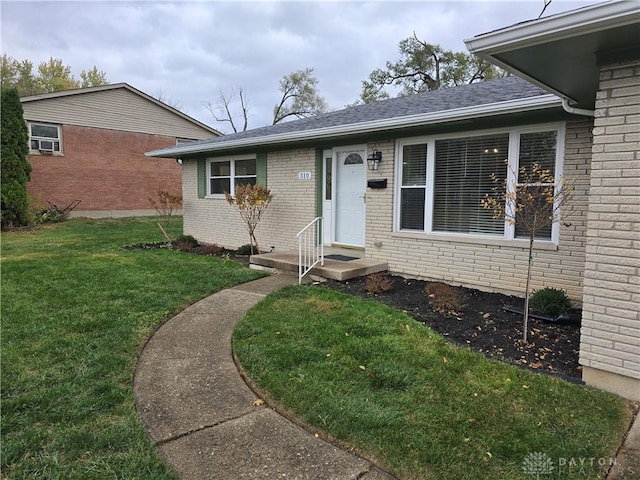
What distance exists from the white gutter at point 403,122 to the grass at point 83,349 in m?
2.70

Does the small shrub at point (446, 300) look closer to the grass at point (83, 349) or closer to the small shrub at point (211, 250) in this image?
the grass at point (83, 349)

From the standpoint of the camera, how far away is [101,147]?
19.1m

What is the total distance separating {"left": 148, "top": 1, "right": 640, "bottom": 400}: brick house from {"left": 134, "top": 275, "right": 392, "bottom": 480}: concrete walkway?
233cm

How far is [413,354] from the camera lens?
11.9ft

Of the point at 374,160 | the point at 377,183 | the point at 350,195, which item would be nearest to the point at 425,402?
the point at 377,183

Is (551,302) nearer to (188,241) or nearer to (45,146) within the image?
(188,241)

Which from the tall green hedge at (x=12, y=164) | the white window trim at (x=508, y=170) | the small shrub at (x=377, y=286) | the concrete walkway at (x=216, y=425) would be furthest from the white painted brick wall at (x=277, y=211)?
the tall green hedge at (x=12, y=164)

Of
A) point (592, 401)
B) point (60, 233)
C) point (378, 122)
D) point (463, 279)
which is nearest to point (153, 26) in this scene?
point (60, 233)

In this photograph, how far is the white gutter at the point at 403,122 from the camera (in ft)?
15.9

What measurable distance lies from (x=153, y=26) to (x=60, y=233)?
864cm

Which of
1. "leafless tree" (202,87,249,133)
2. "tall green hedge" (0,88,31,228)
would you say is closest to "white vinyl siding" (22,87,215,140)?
"tall green hedge" (0,88,31,228)

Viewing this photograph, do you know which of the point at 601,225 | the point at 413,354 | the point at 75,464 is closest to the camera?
the point at 75,464

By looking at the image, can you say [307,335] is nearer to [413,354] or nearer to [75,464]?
[413,354]

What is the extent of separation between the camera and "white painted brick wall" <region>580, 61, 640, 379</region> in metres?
2.92
